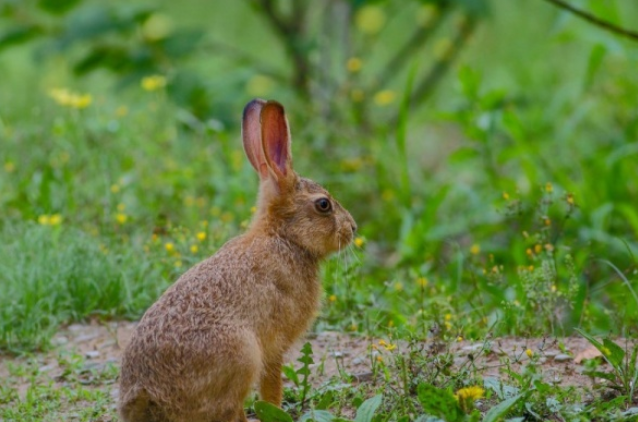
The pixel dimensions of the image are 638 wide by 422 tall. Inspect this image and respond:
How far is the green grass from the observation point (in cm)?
547

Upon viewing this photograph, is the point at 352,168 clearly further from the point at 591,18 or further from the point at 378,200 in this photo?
the point at 591,18

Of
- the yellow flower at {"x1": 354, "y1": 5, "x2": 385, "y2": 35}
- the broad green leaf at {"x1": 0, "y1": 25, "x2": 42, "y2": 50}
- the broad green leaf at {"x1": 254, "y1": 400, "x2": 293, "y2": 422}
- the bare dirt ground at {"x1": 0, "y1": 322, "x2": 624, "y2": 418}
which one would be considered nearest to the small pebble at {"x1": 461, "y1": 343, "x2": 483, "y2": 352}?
the bare dirt ground at {"x1": 0, "y1": 322, "x2": 624, "y2": 418}

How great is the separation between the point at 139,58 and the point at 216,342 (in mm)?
4608

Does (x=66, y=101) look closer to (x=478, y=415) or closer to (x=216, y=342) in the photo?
(x=216, y=342)

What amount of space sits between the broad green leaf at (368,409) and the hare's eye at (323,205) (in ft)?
3.05

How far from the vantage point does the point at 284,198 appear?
187 inches

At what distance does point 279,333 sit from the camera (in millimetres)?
4422

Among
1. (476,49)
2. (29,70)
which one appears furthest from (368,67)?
(29,70)

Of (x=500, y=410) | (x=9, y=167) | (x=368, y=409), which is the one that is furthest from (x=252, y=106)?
(x=9, y=167)

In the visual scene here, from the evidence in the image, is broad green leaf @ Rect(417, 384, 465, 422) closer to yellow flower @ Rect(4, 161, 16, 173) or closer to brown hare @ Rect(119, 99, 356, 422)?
brown hare @ Rect(119, 99, 356, 422)

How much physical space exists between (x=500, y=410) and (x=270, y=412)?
0.85 metres

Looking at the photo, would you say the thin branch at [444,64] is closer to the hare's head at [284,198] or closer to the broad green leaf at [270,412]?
the hare's head at [284,198]

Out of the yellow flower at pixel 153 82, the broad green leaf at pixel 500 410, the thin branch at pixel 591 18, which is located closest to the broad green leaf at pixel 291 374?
the broad green leaf at pixel 500 410

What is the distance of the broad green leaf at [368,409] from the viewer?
4012 millimetres
